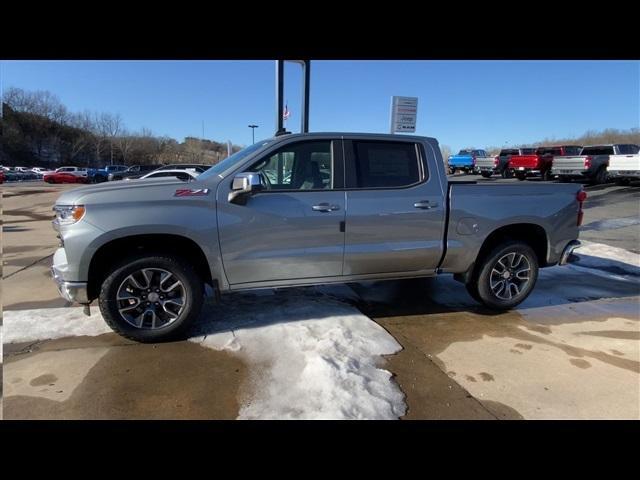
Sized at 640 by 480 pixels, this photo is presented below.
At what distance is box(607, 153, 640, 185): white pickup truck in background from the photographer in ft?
61.2

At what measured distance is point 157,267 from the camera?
3.48 metres

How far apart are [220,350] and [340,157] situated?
2.19m

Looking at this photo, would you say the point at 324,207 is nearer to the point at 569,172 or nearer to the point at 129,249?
the point at 129,249

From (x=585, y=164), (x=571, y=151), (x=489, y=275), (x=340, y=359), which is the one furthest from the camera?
(x=571, y=151)

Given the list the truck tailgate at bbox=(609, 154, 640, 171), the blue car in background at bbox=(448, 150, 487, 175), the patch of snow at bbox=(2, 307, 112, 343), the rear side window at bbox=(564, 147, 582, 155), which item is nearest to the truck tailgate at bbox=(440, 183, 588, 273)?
the patch of snow at bbox=(2, 307, 112, 343)

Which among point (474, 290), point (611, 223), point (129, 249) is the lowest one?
point (474, 290)

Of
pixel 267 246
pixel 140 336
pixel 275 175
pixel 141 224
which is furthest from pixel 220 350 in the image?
pixel 275 175

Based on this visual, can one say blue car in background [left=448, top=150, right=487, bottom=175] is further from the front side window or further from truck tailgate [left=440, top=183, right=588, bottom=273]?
the front side window

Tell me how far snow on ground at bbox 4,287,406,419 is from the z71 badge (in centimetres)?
136

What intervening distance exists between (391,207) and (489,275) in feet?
4.97

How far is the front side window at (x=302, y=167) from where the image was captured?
3.87 metres

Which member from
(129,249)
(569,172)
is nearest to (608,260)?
(129,249)
